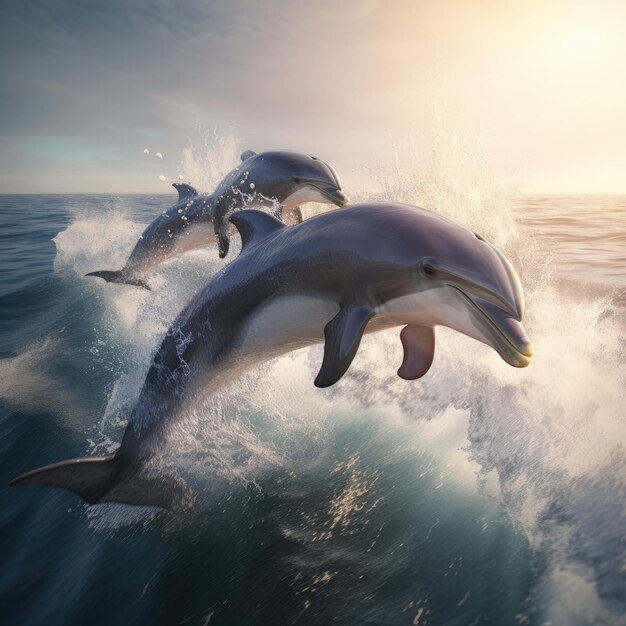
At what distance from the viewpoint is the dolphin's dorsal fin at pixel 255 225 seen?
3.78 metres

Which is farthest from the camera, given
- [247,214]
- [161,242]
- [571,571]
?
[161,242]

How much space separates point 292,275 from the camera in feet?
10.7

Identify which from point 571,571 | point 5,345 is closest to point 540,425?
point 571,571

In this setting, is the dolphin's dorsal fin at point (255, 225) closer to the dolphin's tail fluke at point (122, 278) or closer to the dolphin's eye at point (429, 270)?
the dolphin's eye at point (429, 270)

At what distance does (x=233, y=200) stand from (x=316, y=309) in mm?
4449

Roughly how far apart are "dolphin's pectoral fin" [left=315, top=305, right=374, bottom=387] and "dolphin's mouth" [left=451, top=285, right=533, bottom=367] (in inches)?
27.0

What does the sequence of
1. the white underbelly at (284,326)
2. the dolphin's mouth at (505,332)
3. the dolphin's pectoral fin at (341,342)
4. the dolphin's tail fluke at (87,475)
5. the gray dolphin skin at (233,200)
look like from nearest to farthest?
the dolphin's mouth at (505,332) < the dolphin's pectoral fin at (341,342) < the white underbelly at (284,326) < the dolphin's tail fluke at (87,475) < the gray dolphin skin at (233,200)

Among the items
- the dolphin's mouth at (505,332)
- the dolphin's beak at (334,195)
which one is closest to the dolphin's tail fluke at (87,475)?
the dolphin's mouth at (505,332)

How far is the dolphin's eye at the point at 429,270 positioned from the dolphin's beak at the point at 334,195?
3.64m

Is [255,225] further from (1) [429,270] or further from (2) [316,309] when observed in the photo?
(1) [429,270]

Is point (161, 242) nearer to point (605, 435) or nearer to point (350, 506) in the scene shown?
point (350, 506)

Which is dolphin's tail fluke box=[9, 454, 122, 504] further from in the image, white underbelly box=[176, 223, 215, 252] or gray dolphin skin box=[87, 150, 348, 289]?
white underbelly box=[176, 223, 215, 252]

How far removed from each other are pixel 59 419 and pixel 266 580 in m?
4.37

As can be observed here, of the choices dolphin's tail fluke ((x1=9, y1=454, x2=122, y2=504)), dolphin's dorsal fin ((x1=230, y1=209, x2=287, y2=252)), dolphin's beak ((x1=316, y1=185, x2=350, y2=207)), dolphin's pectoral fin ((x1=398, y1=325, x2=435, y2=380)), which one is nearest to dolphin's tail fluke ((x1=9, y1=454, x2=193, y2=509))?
dolphin's tail fluke ((x1=9, y1=454, x2=122, y2=504))
